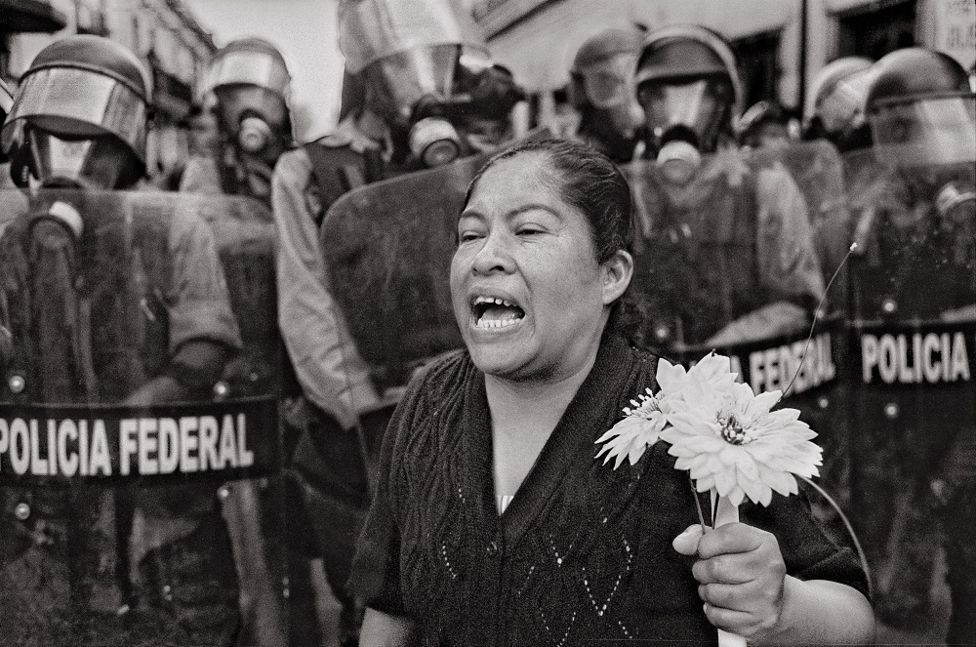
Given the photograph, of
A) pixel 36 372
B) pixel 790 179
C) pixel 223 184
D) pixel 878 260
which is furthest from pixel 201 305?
pixel 878 260

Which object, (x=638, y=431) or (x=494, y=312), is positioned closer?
(x=638, y=431)

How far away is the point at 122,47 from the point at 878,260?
2.21 meters

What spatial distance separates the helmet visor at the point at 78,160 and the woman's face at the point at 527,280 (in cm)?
149

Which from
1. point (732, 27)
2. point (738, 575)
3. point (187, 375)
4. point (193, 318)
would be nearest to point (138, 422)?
point (187, 375)

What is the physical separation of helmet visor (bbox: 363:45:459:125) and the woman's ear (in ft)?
5.06

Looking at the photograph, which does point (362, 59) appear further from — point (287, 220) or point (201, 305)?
point (201, 305)

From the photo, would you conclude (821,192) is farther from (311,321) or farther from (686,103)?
(311,321)

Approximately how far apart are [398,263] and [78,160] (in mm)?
880

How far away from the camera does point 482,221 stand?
1600 mm

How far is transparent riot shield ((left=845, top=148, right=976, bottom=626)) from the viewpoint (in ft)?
9.34

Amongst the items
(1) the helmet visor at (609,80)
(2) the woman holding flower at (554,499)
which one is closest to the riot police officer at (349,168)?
(1) the helmet visor at (609,80)

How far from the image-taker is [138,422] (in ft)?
8.64

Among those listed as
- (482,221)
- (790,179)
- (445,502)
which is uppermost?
(790,179)

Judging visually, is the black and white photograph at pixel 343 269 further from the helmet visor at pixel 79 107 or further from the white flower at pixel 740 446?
the white flower at pixel 740 446
